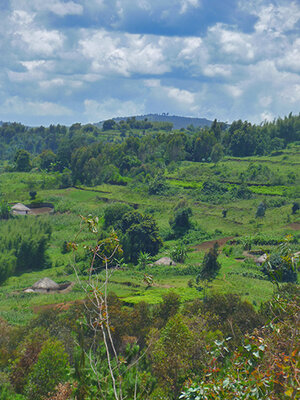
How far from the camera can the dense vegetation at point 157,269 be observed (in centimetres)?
577

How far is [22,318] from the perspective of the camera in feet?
72.3

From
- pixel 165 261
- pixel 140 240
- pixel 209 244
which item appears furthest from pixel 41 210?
pixel 165 261

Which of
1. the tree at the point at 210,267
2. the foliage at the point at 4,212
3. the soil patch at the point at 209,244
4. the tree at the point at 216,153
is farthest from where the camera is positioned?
the tree at the point at 216,153

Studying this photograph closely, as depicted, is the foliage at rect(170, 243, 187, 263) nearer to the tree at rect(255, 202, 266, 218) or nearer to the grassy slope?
the grassy slope

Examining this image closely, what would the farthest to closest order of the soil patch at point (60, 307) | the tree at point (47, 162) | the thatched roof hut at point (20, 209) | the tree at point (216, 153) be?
the tree at point (47, 162)
the tree at point (216, 153)
the thatched roof hut at point (20, 209)
the soil patch at point (60, 307)

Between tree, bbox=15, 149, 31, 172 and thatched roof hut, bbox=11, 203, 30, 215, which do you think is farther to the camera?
tree, bbox=15, 149, 31, 172

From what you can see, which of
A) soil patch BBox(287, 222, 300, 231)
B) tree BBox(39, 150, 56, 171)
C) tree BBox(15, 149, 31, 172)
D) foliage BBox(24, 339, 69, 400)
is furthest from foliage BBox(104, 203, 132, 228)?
tree BBox(15, 149, 31, 172)

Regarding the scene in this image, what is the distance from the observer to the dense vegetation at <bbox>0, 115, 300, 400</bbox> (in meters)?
5.77

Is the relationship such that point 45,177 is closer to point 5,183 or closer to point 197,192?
point 5,183

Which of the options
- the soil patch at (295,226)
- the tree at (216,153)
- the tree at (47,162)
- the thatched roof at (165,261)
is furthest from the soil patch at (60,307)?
the tree at (47,162)

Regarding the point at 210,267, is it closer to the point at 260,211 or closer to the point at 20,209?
the point at 260,211

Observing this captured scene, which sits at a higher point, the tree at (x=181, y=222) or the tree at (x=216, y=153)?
the tree at (x=216, y=153)

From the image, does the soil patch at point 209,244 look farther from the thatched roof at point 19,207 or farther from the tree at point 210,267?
the thatched roof at point 19,207

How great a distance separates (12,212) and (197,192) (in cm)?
2544
